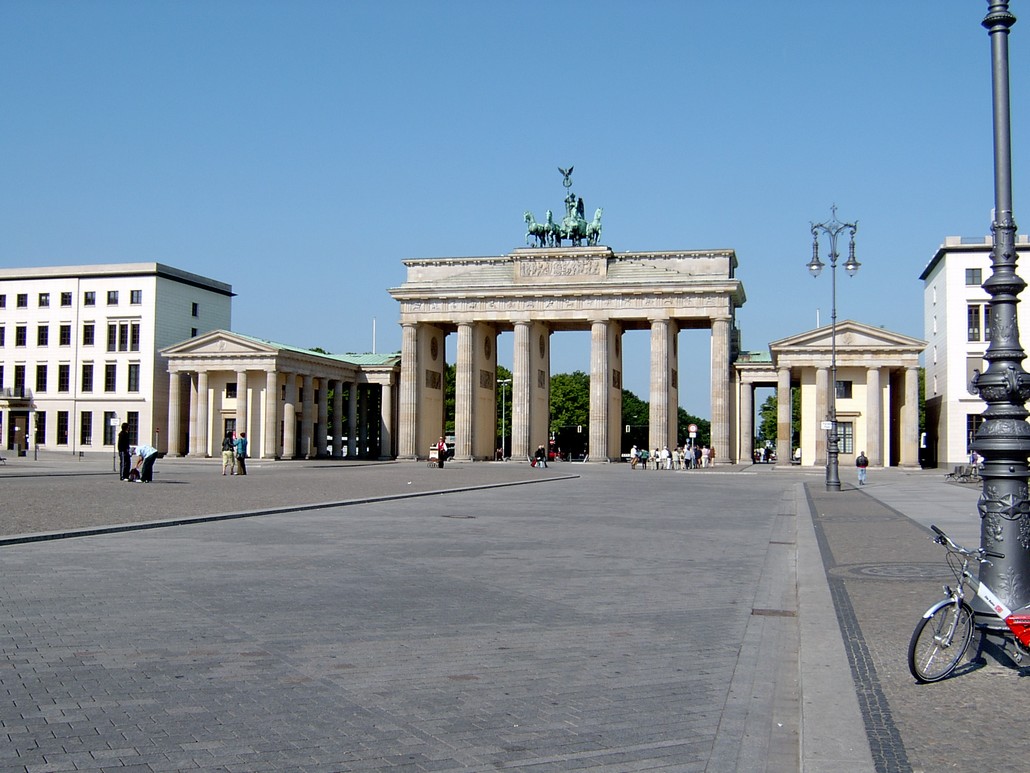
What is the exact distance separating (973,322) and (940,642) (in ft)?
241

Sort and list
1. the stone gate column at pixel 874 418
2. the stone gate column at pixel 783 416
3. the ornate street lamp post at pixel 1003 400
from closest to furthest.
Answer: the ornate street lamp post at pixel 1003 400
the stone gate column at pixel 874 418
the stone gate column at pixel 783 416

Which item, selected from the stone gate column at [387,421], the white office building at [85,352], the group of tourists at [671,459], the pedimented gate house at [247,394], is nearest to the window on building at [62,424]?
the white office building at [85,352]

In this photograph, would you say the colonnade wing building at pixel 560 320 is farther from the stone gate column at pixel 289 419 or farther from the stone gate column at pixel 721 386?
the stone gate column at pixel 289 419

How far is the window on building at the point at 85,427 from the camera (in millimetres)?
88875

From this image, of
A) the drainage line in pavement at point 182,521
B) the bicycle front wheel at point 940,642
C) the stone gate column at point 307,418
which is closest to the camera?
the bicycle front wheel at point 940,642

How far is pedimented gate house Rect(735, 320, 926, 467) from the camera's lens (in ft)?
238

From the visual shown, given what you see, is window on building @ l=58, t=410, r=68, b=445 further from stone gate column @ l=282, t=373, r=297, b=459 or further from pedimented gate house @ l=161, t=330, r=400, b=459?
stone gate column @ l=282, t=373, r=297, b=459

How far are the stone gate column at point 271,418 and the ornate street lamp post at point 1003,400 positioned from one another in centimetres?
7433

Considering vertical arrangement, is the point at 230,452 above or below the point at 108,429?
below

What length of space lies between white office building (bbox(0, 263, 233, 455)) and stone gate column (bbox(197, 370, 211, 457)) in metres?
6.40

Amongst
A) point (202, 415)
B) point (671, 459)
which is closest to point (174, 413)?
point (202, 415)

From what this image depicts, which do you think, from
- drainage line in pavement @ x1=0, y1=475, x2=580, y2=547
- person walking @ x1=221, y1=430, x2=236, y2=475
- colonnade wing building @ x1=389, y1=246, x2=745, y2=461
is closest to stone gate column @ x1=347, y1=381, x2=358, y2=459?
colonnade wing building @ x1=389, y1=246, x2=745, y2=461

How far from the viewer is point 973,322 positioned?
7469 cm

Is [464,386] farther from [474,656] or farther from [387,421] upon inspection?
[474,656]
